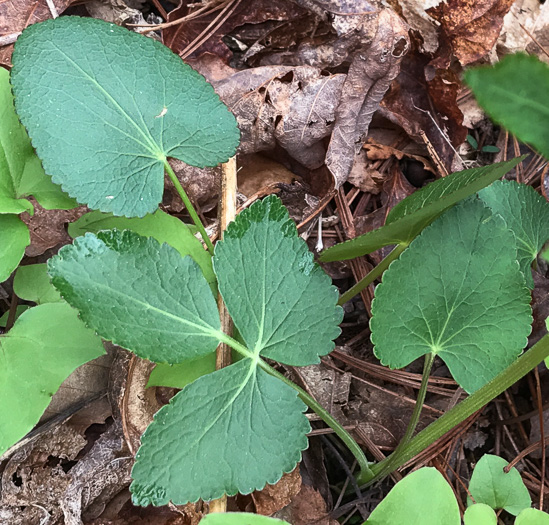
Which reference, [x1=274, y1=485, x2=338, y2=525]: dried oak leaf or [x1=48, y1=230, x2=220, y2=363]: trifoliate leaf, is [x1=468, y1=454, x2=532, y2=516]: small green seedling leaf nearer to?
[x1=274, y1=485, x2=338, y2=525]: dried oak leaf

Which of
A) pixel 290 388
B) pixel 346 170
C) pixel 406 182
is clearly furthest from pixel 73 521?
pixel 406 182

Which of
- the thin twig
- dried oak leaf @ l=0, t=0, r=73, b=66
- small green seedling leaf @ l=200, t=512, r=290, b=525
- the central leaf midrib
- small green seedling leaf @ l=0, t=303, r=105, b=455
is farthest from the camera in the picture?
the thin twig

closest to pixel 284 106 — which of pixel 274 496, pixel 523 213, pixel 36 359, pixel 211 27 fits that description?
pixel 211 27

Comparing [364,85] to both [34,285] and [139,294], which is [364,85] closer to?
[139,294]

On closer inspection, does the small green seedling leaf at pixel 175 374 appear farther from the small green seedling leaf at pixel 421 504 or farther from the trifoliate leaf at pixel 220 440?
the small green seedling leaf at pixel 421 504

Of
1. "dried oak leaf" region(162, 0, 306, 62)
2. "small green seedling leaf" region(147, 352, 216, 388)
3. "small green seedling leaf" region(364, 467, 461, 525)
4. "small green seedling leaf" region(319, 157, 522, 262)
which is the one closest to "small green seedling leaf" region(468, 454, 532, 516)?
"small green seedling leaf" region(364, 467, 461, 525)

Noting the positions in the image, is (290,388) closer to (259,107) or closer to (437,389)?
(437,389)
